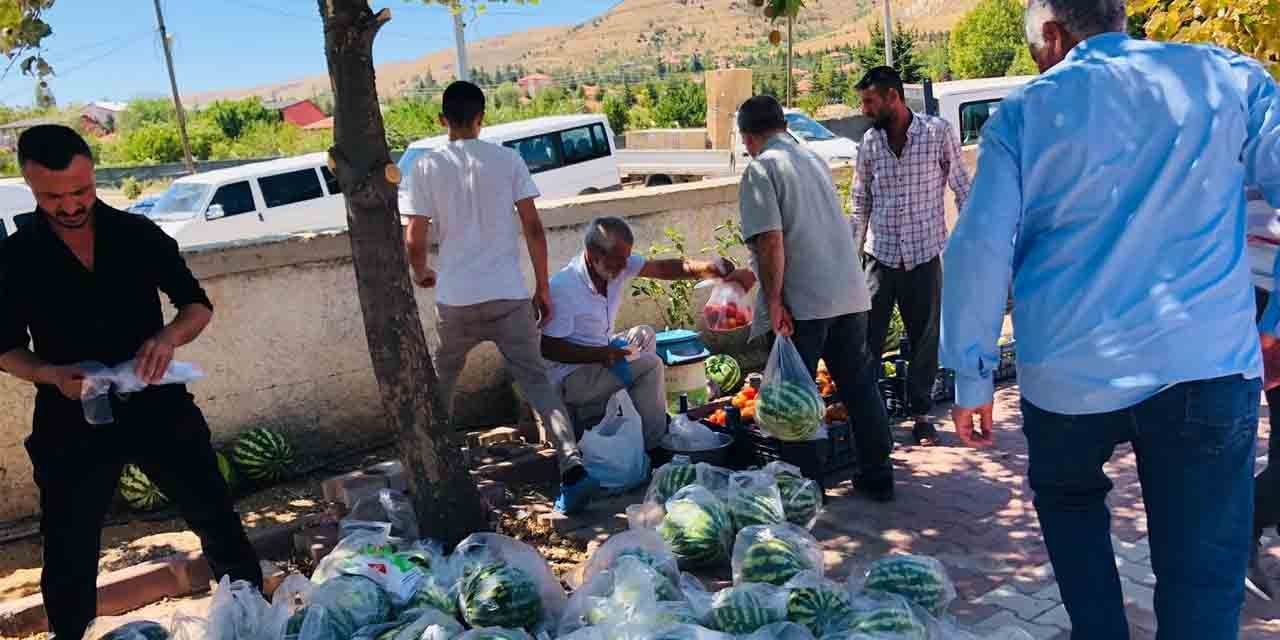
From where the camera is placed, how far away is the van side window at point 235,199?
15609 millimetres

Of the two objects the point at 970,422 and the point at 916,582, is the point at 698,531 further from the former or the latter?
the point at 970,422

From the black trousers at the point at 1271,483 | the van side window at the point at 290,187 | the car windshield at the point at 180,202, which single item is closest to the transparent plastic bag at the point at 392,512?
the black trousers at the point at 1271,483

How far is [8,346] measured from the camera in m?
3.40

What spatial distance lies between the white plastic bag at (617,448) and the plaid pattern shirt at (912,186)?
1700mm

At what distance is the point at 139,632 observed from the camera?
3232mm

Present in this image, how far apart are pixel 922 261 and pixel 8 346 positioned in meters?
4.15

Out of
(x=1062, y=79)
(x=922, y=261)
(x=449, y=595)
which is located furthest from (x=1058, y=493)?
(x=922, y=261)

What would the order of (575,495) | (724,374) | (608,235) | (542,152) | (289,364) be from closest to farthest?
(575,495), (608,235), (289,364), (724,374), (542,152)

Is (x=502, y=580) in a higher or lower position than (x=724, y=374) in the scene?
higher

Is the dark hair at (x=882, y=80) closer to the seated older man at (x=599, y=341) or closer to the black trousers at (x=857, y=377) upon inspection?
the seated older man at (x=599, y=341)

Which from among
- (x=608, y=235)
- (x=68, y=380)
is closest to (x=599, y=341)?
(x=608, y=235)

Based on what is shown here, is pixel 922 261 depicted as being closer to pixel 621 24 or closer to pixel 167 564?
pixel 167 564

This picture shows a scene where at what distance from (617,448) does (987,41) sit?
41184 millimetres

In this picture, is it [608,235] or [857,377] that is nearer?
[857,377]
